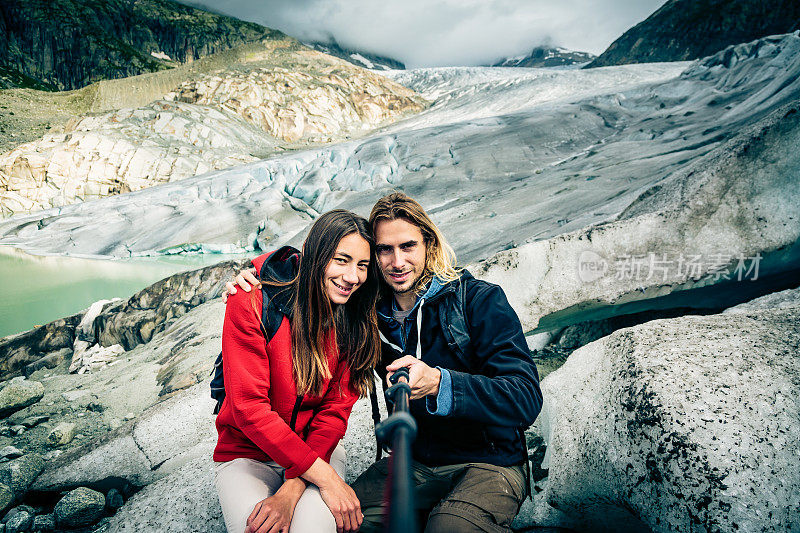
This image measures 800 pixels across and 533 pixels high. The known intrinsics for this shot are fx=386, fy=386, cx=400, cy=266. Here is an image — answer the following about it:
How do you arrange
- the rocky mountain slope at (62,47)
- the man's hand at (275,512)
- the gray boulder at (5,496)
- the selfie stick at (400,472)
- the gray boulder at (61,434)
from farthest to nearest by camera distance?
the rocky mountain slope at (62,47) → the gray boulder at (61,434) → the gray boulder at (5,496) → the man's hand at (275,512) → the selfie stick at (400,472)

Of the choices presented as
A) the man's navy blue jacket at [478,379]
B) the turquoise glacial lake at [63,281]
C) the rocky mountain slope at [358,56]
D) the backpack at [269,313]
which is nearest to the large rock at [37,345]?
the turquoise glacial lake at [63,281]

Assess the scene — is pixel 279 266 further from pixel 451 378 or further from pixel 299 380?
pixel 451 378

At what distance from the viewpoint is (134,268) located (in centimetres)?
1225

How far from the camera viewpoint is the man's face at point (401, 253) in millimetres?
1658

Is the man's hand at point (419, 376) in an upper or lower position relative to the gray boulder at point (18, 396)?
upper

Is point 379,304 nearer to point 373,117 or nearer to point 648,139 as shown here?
point 648,139

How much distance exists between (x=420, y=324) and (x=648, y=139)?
578 inches

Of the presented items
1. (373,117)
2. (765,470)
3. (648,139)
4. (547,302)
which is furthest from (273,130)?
(765,470)

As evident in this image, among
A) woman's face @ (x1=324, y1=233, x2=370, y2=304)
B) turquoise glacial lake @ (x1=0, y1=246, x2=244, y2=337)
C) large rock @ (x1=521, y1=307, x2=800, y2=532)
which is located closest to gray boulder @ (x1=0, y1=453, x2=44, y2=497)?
woman's face @ (x1=324, y1=233, x2=370, y2=304)

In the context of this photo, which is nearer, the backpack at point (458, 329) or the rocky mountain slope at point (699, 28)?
the backpack at point (458, 329)

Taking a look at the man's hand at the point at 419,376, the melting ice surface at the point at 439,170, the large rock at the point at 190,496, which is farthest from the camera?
the melting ice surface at the point at 439,170

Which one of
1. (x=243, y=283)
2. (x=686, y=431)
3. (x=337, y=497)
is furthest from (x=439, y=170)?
(x=337, y=497)

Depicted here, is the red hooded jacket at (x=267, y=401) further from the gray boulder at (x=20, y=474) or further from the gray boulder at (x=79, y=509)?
the gray boulder at (x=20, y=474)

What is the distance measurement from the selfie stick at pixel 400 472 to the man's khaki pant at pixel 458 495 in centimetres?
53
